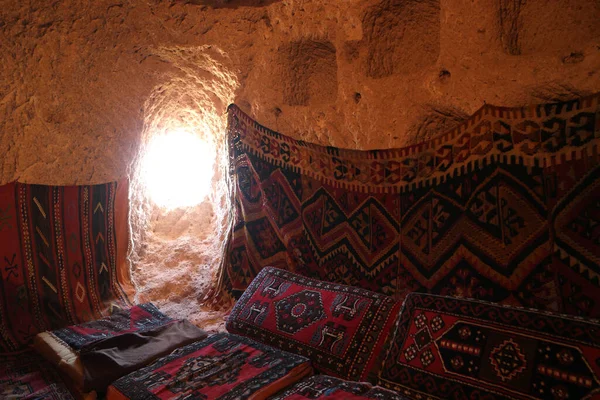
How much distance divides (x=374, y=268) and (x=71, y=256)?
1.85 metres

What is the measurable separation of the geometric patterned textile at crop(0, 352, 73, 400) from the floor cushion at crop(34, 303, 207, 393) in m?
0.05

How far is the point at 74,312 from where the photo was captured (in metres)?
2.88

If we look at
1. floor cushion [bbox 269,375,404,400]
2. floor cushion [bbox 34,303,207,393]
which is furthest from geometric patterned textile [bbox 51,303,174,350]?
floor cushion [bbox 269,375,404,400]

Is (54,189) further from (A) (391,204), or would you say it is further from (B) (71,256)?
(A) (391,204)

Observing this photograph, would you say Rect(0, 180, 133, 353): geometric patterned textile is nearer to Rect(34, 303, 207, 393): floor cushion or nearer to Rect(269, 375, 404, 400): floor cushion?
Rect(34, 303, 207, 393): floor cushion

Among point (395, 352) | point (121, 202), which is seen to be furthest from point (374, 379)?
point (121, 202)

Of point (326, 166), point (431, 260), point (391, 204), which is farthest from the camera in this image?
point (326, 166)

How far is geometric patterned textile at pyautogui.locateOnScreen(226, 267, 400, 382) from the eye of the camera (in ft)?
6.77

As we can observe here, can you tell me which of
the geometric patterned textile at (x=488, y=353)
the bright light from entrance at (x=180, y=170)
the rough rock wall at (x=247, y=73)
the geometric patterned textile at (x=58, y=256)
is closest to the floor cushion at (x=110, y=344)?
the geometric patterned textile at (x=58, y=256)

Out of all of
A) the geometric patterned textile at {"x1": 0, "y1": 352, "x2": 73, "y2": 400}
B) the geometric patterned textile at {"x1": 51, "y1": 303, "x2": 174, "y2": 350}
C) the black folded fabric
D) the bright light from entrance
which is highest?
the bright light from entrance

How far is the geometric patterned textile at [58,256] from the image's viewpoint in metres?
2.62

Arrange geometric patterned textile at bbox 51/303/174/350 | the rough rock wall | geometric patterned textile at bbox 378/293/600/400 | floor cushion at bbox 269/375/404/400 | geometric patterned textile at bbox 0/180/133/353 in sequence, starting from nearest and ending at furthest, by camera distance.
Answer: geometric patterned textile at bbox 378/293/600/400
floor cushion at bbox 269/375/404/400
the rough rock wall
geometric patterned textile at bbox 51/303/174/350
geometric patterned textile at bbox 0/180/133/353

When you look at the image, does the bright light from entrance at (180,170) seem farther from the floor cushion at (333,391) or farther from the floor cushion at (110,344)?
the floor cushion at (333,391)

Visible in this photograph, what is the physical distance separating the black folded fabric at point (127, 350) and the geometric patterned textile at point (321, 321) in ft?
0.92
